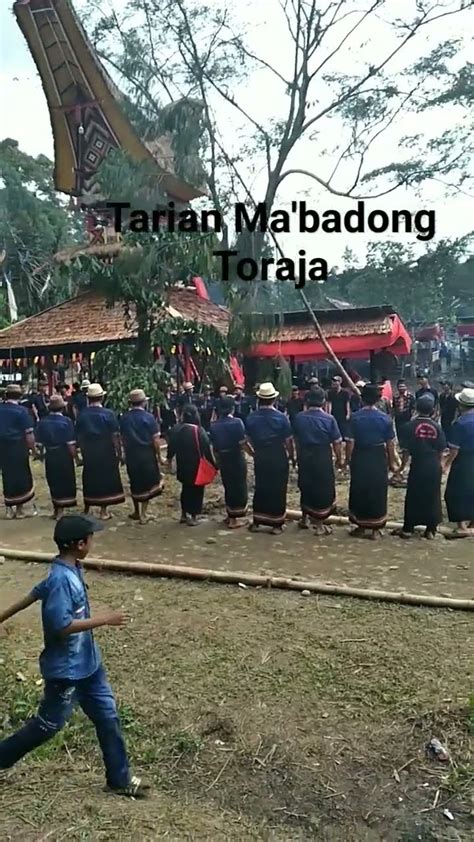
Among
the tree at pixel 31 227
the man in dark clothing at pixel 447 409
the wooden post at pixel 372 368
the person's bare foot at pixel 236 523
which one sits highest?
the tree at pixel 31 227

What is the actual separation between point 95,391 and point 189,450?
1129mm

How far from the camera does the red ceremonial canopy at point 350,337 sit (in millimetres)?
9078

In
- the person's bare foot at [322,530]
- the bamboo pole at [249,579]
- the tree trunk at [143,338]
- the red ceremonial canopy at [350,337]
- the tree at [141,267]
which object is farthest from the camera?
the red ceremonial canopy at [350,337]

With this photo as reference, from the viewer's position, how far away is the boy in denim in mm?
2986

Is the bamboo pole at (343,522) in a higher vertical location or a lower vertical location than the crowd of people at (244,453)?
lower

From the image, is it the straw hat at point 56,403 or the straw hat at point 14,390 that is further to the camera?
the straw hat at point 56,403

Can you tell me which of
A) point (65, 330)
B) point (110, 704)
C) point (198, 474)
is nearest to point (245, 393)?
point (198, 474)

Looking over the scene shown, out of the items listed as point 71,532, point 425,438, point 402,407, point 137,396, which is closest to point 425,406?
point 425,438

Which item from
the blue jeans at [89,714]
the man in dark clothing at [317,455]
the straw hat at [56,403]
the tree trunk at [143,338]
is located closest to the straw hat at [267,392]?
the man in dark clothing at [317,455]

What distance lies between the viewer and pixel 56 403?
747 centimetres

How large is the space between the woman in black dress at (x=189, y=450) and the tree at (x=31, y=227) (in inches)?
74.5

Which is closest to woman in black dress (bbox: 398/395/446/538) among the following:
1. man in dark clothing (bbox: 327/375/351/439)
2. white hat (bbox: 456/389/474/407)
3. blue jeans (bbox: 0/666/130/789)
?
white hat (bbox: 456/389/474/407)

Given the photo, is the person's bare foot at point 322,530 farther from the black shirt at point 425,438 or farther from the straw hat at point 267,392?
the straw hat at point 267,392

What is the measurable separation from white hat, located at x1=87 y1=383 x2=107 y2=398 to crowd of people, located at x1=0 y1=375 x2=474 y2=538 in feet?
0.04
